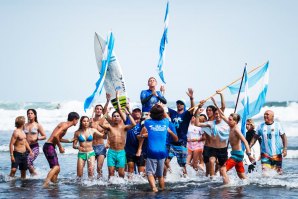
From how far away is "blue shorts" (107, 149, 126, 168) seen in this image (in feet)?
→ 39.4

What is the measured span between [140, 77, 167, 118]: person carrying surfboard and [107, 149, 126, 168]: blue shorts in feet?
3.79

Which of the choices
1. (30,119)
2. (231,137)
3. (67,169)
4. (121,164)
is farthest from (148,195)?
(67,169)

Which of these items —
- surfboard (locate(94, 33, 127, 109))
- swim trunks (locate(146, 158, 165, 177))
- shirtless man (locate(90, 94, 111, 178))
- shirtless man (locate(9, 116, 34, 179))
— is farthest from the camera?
surfboard (locate(94, 33, 127, 109))

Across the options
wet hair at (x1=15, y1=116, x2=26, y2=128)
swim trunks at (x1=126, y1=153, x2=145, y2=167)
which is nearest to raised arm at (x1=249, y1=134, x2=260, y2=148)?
swim trunks at (x1=126, y1=153, x2=145, y2=167)

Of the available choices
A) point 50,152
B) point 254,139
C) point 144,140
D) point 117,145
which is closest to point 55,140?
point 50,152

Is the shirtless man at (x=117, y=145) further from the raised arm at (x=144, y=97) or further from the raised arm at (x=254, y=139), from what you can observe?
the raised arm at (x=254, y=139)

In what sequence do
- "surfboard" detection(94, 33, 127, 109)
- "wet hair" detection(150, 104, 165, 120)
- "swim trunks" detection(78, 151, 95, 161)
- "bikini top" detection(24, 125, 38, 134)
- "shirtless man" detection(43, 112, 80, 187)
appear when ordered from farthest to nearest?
"surfboard" detection(94, 33, 127, 109) → "bikini top" detection(24, 125, 38, 134) → "swim trunks" detection(78, 151, 95, 161) → "shirtless man" detection(43, 112, 80, 187) → "wet hair" detection(150, 104, 165, 120)

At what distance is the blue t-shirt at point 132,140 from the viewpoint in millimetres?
12328

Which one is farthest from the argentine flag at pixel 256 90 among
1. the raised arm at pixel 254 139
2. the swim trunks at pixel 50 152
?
the swim trunks at pixel 50 152

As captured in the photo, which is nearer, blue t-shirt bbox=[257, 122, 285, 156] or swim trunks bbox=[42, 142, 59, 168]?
swim trunks bbox=[42, 142, 59, 168]

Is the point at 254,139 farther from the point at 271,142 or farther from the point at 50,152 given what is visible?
the point at 50,152

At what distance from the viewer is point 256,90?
14.3 metres

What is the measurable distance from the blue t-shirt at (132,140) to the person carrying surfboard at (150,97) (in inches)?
16.0

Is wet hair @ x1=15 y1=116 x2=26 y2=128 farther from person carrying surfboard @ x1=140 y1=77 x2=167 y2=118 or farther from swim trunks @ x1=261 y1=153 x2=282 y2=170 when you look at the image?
swim trunks @ x1=261 y1=153 x2=282 y2=170
